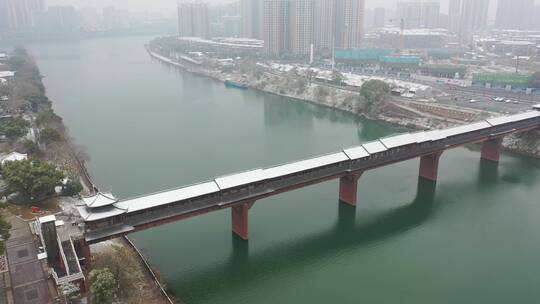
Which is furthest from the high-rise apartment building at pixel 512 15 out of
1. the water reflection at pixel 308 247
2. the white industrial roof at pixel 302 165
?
the white industrial roof at pixel 302 165

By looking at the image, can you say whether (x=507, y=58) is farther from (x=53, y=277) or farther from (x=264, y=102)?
(x=53, y=277)

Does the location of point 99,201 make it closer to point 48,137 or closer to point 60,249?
point 60,249

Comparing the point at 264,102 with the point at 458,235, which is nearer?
the point at 458,235

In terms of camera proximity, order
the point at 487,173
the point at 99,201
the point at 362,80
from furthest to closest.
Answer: the point at 362,80
the point at 487,173
the point at 99,201

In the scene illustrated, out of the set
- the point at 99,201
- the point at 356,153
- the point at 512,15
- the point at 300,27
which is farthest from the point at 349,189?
the point at 512,15

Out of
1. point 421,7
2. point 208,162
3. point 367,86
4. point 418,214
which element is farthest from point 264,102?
point 421,7

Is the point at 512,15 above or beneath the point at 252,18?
above

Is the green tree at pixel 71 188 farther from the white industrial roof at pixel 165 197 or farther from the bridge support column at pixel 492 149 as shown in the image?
the bridge support column at pixel 492 149
